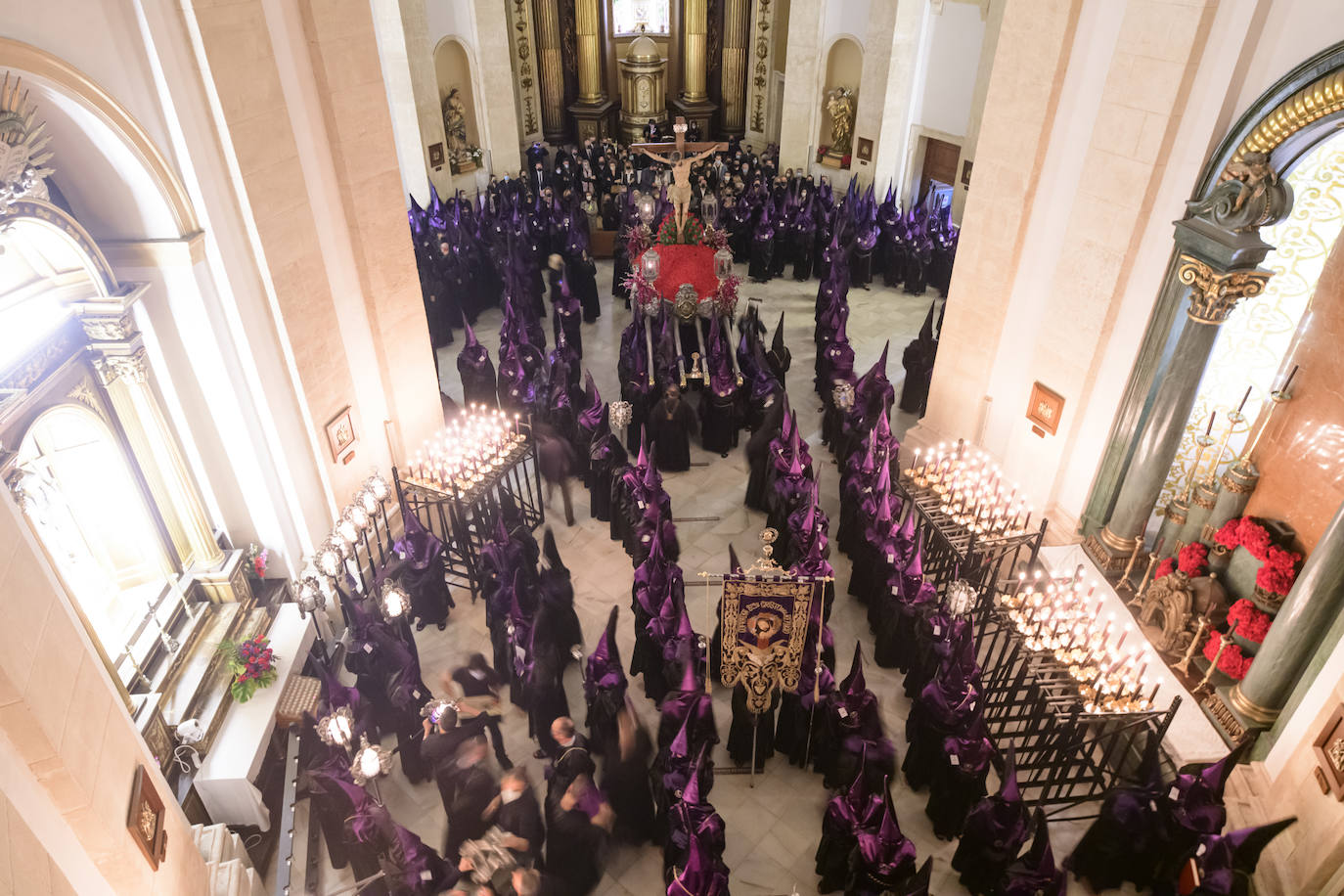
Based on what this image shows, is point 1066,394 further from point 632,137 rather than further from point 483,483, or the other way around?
point 632,137

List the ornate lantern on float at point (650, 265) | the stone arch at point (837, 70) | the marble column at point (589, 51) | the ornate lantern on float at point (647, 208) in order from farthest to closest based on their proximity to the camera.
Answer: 1. the marble column at point (589, 51)
2. the stone arch at point (837, 70)
3. the ornate lantern on float at point (647, 208)
4. the ornate lantern on float at point (650, 265)

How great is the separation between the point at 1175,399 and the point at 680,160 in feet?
28.8

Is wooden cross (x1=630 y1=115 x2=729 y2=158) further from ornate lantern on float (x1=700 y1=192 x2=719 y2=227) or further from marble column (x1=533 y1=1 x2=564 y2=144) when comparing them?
marble column (x1=533 y1=1 x2=564 y2=144)

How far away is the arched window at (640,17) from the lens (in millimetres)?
24422

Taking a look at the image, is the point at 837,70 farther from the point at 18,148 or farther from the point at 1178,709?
the point at 18,148

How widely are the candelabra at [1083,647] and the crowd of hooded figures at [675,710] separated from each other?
0.51 m

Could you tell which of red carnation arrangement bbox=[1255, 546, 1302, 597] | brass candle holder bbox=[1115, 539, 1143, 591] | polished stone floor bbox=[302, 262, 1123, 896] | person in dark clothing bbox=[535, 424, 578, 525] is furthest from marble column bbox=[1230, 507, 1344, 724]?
person in dark clothing bbox=[535, 424, 578, 525]

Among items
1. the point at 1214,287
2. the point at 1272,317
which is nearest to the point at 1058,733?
the point at 1214,287

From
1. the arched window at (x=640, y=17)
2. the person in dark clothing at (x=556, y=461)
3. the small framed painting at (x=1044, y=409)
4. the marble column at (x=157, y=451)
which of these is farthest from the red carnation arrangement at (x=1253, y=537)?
the arched window at (x=640, y=17)

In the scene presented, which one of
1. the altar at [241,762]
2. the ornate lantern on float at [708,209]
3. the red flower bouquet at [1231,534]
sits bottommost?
the altar at [241,762]

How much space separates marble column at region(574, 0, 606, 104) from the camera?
23500mm

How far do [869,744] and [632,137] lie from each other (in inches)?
889

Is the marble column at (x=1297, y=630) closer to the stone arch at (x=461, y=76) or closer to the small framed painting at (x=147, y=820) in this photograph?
the small framed painting at (x=147, y=820)

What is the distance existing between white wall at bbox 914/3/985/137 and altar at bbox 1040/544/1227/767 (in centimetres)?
1191
